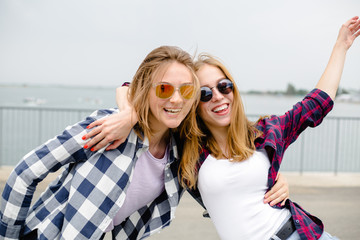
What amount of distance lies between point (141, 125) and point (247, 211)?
742 mm

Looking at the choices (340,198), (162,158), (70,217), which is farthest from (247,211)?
(340,198)

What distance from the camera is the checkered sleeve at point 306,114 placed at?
2078 millimetres

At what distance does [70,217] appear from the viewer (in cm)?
175

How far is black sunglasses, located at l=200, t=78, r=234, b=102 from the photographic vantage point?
2.00 metres

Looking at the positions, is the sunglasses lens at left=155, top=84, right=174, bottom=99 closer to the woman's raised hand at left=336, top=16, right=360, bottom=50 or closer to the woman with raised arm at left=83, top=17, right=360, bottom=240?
the woman with raised arm at left=83, top=17, right=360, bottom=240

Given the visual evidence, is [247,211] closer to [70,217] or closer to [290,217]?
[290,217]

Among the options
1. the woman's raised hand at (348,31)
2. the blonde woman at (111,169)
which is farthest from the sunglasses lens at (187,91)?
the woman's raised hand at (348,31)

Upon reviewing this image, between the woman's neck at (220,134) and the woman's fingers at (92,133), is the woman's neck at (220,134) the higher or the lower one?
the lower one

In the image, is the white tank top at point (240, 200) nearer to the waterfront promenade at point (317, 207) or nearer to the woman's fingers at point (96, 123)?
the woman's fingers at point (96, 123)

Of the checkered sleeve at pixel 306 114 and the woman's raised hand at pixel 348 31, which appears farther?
the woman's raised hand at pixel 348 31

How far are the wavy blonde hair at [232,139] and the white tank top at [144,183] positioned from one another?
14cm

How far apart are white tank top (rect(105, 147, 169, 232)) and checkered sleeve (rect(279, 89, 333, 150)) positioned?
29.3 inches

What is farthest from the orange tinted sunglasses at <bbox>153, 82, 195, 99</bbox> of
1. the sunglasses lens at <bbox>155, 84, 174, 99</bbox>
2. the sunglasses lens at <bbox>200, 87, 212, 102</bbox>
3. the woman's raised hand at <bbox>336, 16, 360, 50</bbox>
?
the woman's raised hand at <bbox>336, 16, 360, 50</bbox>

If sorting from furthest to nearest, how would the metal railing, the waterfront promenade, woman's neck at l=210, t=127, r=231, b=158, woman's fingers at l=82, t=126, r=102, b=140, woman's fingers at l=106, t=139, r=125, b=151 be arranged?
the metal railing < the waterfront promenade < woman's neck at l=210, t=127, r=231, b=158 < woman's fingers at l=106, t=139, r=125, b=151 < woman's fingers at l=82, t=126, r=102, b=140
